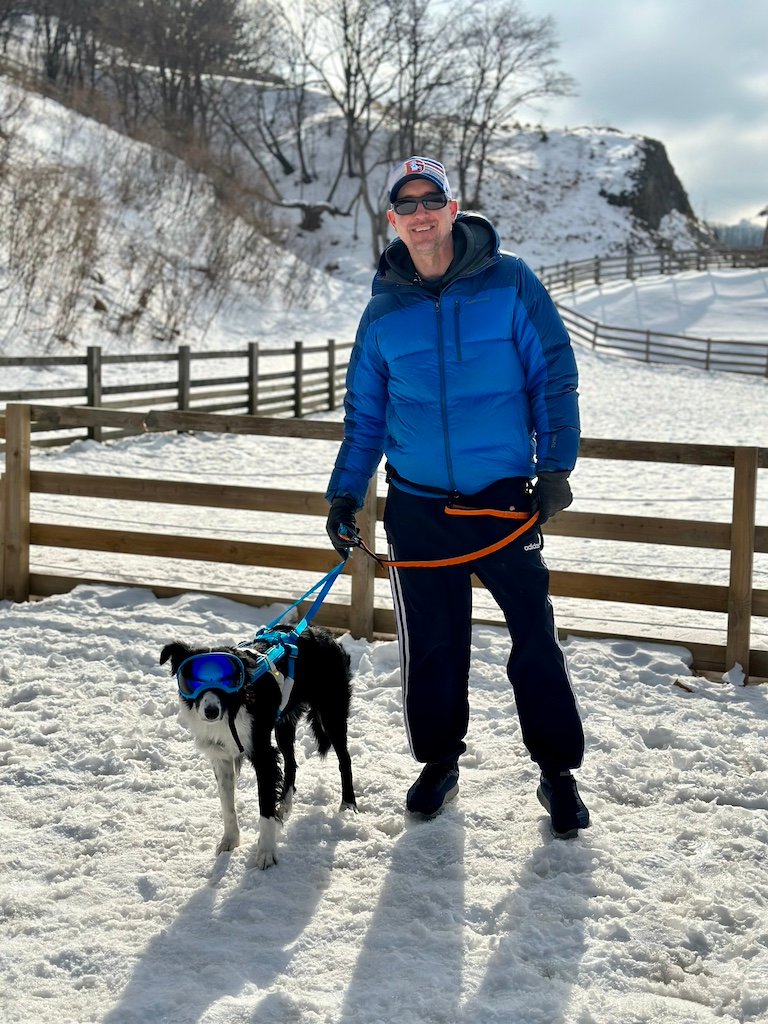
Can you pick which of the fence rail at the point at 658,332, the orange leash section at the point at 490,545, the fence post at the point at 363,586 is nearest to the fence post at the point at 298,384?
the fence rail at the point at 658,332

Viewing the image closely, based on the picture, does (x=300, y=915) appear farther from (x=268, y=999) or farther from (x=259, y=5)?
(x=259, y=5)

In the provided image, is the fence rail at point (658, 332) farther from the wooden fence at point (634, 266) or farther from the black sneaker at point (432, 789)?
the black sneaker at point (432, 789)

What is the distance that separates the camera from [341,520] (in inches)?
131

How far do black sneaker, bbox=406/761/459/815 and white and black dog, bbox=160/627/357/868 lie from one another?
0.73 feet

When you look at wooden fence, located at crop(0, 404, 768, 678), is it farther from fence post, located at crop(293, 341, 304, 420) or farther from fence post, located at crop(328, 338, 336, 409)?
fence post, located at crop(328, 338, 336, 409)

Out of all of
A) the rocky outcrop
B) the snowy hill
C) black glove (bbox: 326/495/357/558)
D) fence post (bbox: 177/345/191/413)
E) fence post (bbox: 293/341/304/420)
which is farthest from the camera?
the rocky outcrop

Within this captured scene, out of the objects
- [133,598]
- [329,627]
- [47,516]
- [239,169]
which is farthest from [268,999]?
[239,169]

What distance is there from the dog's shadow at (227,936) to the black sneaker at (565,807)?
26.7 inches

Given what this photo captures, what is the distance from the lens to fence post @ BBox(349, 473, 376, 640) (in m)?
5.24

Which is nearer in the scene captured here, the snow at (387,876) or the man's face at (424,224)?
the snow at (387,876)

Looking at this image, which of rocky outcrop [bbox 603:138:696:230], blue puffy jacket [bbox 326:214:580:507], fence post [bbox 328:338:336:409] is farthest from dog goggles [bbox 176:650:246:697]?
rocky outcrop [bbox 603:138:696:230]

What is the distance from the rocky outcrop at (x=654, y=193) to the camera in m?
49.5

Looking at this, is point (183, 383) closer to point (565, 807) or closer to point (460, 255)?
point (460, 255)

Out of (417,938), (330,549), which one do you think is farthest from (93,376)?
(417,938)
